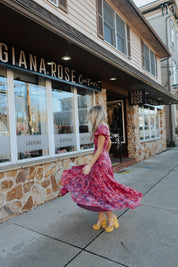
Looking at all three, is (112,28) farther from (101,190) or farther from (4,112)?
(101,190)

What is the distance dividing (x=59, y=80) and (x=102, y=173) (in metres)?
2.68

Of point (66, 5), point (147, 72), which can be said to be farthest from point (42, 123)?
point (147, 72)

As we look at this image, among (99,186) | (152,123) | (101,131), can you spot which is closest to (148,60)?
(152,123)

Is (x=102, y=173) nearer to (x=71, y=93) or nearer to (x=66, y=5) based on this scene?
(x=71, y=93)

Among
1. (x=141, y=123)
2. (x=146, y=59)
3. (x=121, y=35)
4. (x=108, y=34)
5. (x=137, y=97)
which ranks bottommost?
(x=141, y=123)

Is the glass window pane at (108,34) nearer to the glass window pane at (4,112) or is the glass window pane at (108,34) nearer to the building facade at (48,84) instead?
the building facade at (48,84)

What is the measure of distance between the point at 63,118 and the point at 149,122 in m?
6.59

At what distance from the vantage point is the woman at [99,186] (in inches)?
96.8

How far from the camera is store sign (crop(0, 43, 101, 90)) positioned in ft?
11.2

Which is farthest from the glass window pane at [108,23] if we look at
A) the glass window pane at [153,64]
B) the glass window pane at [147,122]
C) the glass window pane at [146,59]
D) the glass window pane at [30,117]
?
the glass window pane at [153,64]

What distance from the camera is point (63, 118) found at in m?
4.90

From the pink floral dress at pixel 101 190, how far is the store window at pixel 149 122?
6.89m

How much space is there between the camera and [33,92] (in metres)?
4.24

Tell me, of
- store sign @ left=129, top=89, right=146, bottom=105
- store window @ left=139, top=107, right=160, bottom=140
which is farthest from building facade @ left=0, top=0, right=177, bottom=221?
store window @ left=139, top=107, right=160, bottom=140
